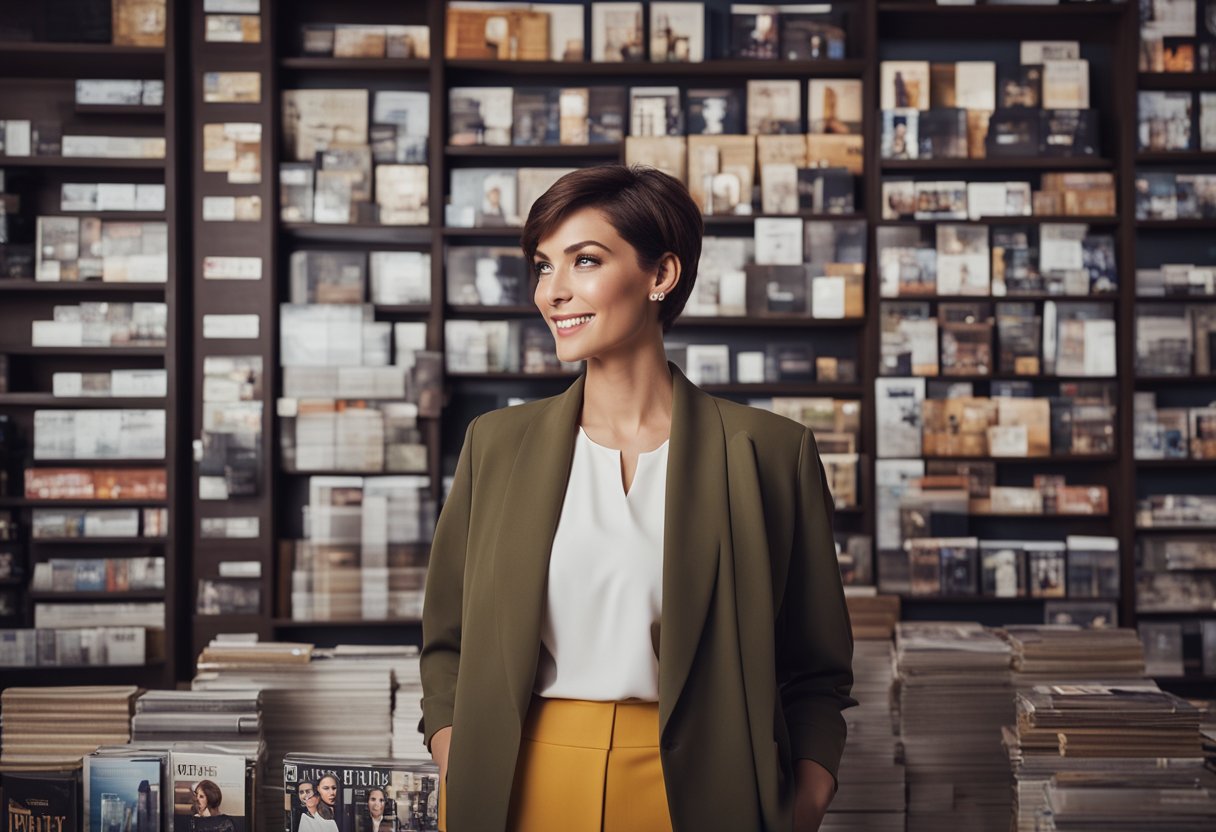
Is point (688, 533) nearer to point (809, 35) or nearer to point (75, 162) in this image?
point (809, 35)

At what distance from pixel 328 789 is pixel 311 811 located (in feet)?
0.22

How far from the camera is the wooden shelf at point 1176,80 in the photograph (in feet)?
14.6

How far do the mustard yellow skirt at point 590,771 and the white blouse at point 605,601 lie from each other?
0.09 feet

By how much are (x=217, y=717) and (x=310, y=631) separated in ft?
6.26

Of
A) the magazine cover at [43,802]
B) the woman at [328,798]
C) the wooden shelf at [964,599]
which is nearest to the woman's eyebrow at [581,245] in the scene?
the woman at [328,798]

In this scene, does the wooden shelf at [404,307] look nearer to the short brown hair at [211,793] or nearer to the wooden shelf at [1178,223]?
the short brown hair at [211,793]

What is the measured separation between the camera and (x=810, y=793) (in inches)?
59.2

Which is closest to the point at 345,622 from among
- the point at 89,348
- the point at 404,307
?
the point at 404,307

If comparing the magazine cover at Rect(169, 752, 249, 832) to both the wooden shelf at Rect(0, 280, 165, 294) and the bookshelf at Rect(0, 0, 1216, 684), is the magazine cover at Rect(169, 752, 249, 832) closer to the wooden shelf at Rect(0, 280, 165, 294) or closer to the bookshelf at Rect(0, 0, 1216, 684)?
the bookshelf at Rect(0, 0, 1216, 684)

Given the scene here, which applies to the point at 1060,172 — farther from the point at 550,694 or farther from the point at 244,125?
the point at 550,694

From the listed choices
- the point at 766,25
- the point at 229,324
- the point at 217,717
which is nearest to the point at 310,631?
the point at 229,324

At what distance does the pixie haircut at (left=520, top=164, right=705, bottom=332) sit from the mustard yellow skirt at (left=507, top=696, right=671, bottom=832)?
63cm

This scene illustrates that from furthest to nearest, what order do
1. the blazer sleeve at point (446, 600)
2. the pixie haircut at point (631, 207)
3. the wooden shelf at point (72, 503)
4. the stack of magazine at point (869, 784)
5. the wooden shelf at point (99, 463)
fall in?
the wooden shelf at point (99, 463), the wooden shelf at point (72, 503), the stack of magazine at point (869, 784), the blazer sleeve at point (446, 600), the pixie haircut at point (631, 207)

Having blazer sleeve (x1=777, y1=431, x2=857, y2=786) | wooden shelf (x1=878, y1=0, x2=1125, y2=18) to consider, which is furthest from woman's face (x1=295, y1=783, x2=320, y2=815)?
wooden shelf (x1=878, y1=0, x2=1125, y2=18)
